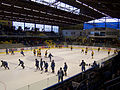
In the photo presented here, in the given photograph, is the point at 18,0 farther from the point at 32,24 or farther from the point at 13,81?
the point at 32,24

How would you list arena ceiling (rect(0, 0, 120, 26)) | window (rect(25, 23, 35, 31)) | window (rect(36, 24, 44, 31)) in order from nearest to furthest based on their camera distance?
1. arena ceiling (rect(0, 0, 120, 26))
2. window (rect(25, 23, 35, 31))
3. window (rect(36, 24, 44, 31))

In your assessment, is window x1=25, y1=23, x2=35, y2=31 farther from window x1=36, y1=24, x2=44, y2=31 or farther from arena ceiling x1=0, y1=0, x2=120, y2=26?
arena ceiling x1=0, y1=0, x2=120, y2=26

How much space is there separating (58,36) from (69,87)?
4269cm

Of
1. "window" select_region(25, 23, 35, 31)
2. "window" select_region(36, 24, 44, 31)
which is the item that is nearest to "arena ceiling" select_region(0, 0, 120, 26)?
"window" select_region(25, 23, 35, 31)

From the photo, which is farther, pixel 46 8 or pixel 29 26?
pixel 29 26

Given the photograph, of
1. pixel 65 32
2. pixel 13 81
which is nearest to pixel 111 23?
pixel 65 32

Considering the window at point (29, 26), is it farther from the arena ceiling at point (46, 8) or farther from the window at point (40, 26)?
the arena ceiling at point (46, 8)

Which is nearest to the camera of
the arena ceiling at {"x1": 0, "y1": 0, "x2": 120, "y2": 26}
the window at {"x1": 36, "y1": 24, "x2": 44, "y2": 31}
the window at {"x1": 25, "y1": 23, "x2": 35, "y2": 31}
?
the arena ceiling at {"x1": 0, "y1": 0, "x2": 120, "y2": 26}

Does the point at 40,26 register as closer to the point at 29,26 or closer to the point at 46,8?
the point at 29,26

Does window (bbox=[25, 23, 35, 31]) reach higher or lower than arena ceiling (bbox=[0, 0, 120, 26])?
lower

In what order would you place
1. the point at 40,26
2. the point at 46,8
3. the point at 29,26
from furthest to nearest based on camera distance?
the point at 40,26 → the point at 29,26 → the point at 46,8

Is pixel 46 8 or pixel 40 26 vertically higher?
pixel 46 8

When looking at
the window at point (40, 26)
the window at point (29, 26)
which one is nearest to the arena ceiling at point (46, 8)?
the window at point (29, 26)

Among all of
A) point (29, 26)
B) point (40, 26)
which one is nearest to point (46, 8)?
point (29, 26)
